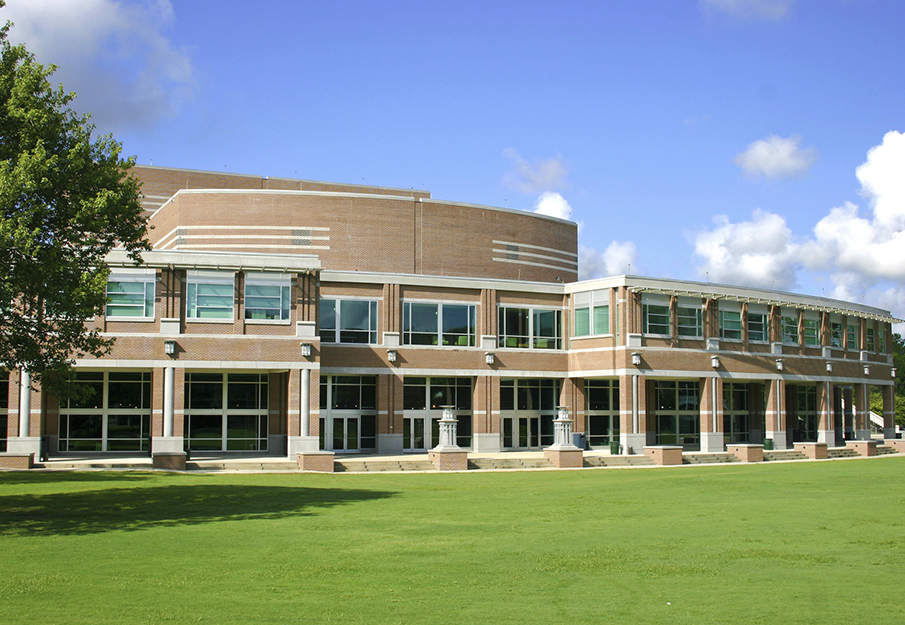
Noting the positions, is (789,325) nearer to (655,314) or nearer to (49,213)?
(655,314)

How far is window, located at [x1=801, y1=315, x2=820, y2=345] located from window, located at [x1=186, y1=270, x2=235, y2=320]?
36456 mm

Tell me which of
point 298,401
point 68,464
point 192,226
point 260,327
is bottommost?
point 68,464

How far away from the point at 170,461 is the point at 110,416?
9.97 metres

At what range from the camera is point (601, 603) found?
1152 cm

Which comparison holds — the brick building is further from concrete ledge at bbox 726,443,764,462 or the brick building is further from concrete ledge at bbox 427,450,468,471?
concrete ledge at bbox 427,450,468,471

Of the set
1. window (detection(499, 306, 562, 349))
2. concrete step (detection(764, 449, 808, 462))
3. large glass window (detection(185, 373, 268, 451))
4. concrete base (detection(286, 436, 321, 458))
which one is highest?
window (detection(499, 306, 562, 349))

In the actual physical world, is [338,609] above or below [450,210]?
below

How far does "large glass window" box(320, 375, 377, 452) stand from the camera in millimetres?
45062

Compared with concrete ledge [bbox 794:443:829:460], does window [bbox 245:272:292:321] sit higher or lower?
higher

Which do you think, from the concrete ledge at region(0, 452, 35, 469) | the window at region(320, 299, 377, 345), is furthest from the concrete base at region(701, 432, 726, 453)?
the concrete ledge at region(0, 452, 35, 469)

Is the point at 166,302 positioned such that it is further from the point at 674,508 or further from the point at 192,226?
the point at 674,508

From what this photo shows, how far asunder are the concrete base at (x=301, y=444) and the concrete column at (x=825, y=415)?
112 feet

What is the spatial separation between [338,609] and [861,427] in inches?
2313

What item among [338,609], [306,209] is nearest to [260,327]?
[306,209]
